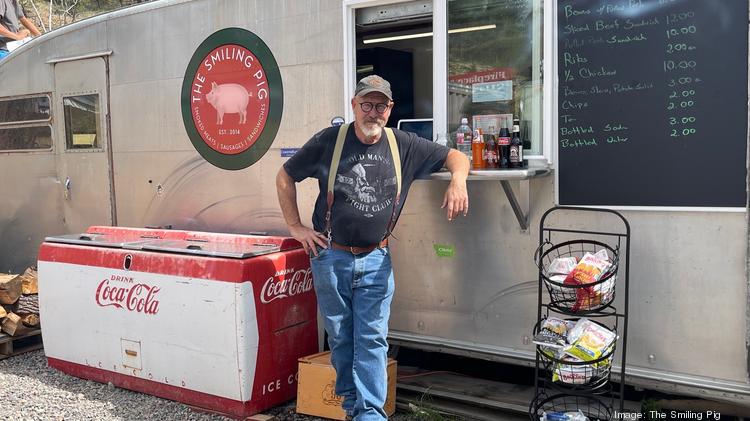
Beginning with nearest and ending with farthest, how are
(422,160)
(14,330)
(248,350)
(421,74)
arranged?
1. (422,160)
2. (248,350)
3. (14,330)
4. (421,74)

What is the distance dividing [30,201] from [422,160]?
417 cm

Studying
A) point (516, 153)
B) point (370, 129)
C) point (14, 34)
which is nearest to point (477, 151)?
point (516, 153)

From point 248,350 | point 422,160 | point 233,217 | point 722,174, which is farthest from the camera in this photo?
point 233,217

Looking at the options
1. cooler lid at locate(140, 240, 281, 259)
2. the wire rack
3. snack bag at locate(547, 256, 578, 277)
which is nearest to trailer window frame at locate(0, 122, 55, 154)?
cooler lid at locate(140, 240, 281, 259)

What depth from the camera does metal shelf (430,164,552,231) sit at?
359cm

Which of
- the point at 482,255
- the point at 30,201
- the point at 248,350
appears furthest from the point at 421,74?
the point at 30,201

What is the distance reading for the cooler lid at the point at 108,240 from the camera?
15.3ft

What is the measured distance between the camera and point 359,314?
3.68 metres

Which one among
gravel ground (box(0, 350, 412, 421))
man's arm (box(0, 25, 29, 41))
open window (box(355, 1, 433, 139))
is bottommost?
gravel ground (box(0, 350, 412, 421))

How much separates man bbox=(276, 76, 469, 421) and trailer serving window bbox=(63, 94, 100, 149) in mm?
2732

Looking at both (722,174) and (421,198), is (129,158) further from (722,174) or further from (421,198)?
(722,174)

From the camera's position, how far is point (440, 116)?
408cm

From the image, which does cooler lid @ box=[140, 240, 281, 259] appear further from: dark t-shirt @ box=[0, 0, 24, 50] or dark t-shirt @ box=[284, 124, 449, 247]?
dark t-shirt @ box=[0, 0, 24, 50]

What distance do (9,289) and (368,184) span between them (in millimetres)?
3487
